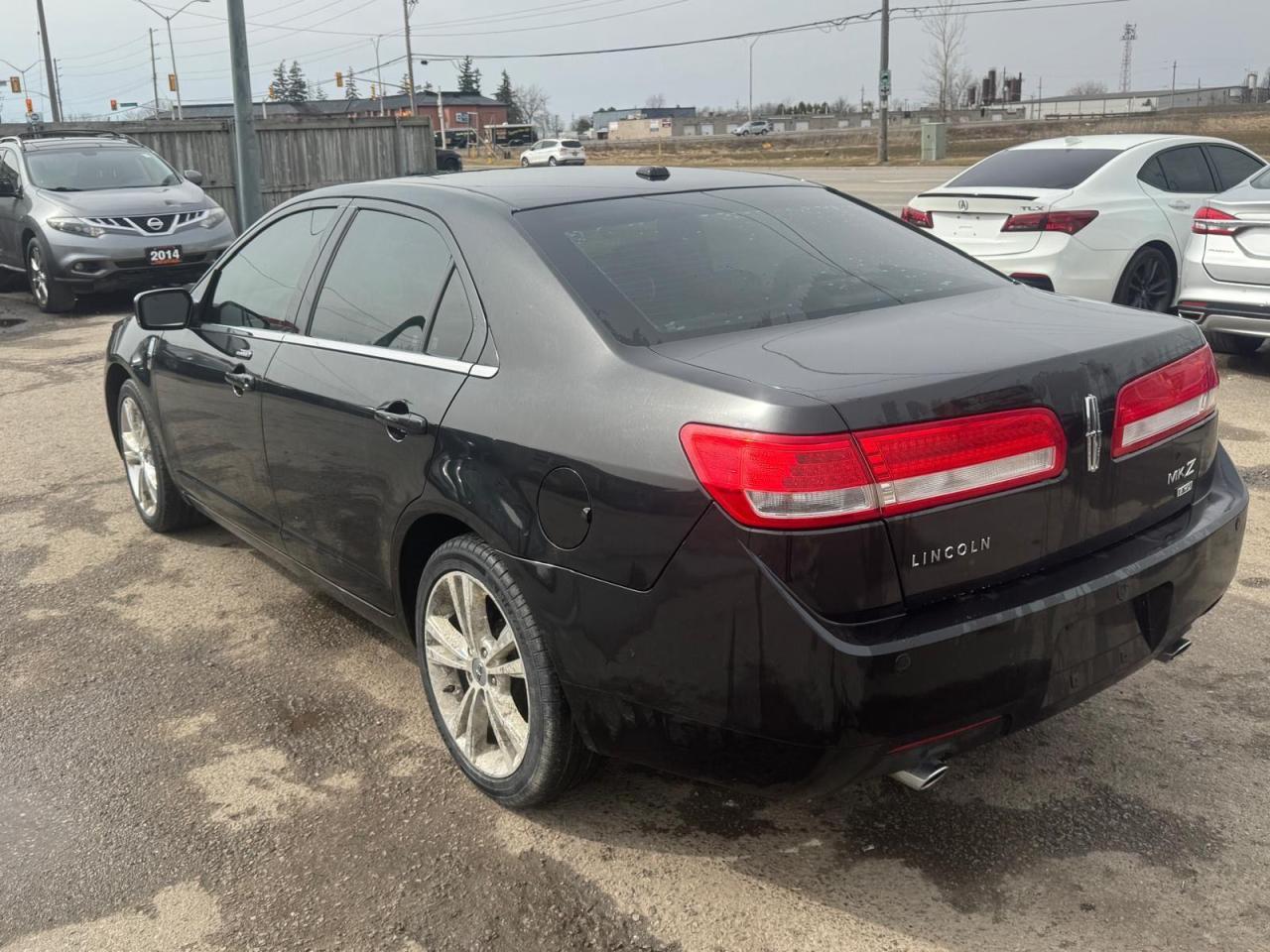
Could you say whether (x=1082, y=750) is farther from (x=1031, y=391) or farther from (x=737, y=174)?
(x=737, y=174)

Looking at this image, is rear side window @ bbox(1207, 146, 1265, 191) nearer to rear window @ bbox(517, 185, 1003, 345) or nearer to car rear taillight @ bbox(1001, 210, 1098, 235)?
car rear taillight @ bbox(1001, 210, 1098, 235)

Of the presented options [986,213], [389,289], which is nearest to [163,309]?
[389,289]

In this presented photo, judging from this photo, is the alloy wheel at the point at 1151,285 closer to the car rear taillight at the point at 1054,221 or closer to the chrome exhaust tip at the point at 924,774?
the car rear taillight at the point at 1054,221

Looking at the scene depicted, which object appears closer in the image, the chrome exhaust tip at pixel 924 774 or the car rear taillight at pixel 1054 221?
the chrome exhaust tip at pixel 924 774

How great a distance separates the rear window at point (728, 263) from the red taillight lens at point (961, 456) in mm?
A: 674

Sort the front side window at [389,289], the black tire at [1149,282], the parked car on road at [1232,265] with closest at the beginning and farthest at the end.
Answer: the front side window at [389,289] → the parked car on road at [1232,265] → the black tire at [1149,282]

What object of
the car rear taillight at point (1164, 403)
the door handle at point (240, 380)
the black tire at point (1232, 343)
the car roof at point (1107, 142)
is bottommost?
the black tire at point (1232, 343)

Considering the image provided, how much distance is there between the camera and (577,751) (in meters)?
2.95

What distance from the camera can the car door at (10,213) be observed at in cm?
1323

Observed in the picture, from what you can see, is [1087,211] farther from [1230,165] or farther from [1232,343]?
[1230,165]

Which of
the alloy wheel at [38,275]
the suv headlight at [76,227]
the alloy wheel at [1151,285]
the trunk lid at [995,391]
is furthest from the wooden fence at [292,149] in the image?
the trunk lid at [995,391]

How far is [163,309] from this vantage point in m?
4.55

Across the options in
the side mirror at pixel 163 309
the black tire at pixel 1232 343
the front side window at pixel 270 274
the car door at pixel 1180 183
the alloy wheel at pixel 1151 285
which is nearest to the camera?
the front side window at pixel 270 274

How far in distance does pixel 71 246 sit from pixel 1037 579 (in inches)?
471
